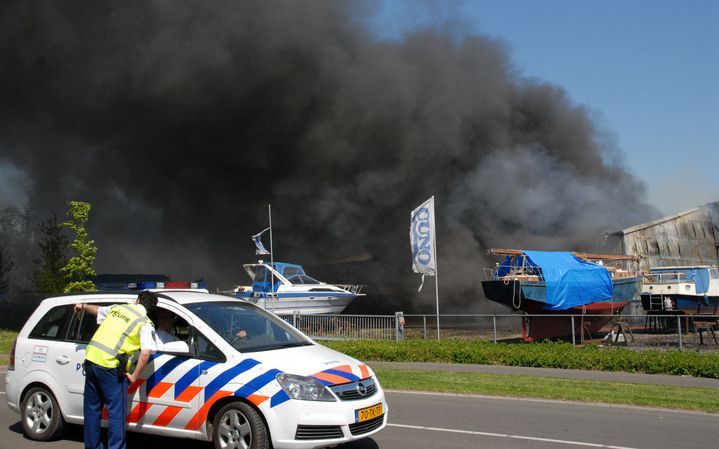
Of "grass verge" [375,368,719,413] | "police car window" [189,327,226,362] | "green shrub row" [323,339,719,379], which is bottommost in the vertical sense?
"grass verge" [375,368,719,413]

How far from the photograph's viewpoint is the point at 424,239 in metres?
18.8

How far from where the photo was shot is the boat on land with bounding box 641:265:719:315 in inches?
963

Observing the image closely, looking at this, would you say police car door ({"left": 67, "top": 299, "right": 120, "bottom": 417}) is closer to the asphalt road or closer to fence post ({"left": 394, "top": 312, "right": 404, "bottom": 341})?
the asphalt road

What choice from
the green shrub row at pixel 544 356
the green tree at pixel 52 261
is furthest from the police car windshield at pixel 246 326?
the green tree at pixel 52 261

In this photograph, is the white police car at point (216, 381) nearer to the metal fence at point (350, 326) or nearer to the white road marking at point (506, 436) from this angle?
the white road marking at point (506, 436)

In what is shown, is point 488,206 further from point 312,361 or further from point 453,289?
point 312,361

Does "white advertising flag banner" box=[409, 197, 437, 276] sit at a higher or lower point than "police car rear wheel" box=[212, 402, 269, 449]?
higher

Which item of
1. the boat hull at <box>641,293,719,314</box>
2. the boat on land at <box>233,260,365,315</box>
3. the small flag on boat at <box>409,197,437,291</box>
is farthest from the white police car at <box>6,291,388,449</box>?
the boat hull at <box>641,293,719,314</box>

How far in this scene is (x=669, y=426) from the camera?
7.59 metres

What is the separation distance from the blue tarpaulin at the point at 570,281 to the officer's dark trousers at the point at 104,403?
17.9m

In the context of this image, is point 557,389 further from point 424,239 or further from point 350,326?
point 350,326

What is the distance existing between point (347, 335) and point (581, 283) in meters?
8.54

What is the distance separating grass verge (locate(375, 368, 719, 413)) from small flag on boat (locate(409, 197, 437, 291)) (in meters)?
6.60

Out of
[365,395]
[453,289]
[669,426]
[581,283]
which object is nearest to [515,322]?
[453,289]
